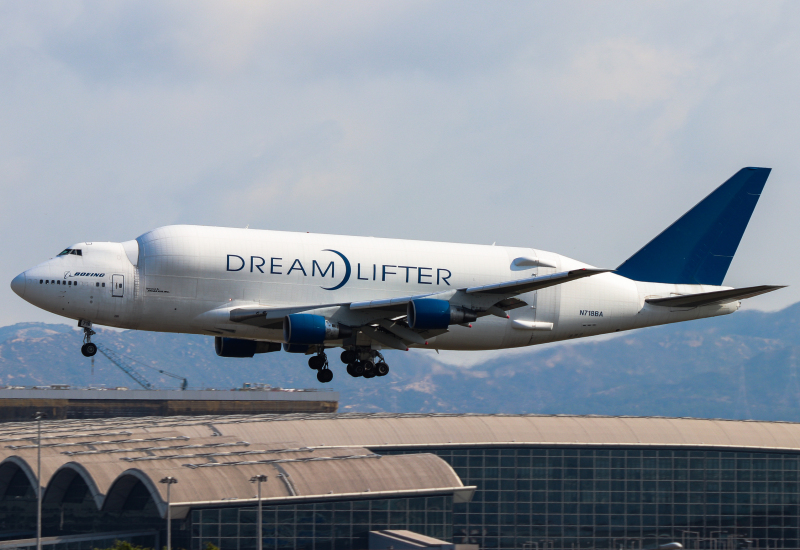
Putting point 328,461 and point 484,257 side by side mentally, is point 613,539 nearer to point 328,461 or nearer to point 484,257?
point 328,461

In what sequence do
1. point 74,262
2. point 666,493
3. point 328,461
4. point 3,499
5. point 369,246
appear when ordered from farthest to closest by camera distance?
point 666,493 → point 3,499 → point 328,461 → point 369,246 → point 74,262

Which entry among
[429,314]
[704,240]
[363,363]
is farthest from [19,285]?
[704,240]

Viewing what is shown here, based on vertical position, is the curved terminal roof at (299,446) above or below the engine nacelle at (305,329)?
below

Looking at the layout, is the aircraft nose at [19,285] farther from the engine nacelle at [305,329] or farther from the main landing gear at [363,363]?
the main landing gear at [363,363]

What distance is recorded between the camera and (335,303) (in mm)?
52312

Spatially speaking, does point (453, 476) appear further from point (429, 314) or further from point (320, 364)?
point (429, 314)

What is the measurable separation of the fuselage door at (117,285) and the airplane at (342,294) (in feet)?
0.16

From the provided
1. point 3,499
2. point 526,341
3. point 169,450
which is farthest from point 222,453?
point 526,341

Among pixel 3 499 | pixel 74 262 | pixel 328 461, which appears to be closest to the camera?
pixel 74 262

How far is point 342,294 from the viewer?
5316 cm

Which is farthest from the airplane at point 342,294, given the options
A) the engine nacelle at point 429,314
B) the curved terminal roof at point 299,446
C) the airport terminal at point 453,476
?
the airport terminal at point 453,476

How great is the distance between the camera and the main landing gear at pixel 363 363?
54031mm

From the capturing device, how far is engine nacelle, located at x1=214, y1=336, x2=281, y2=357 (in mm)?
56000

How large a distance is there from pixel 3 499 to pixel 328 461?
29608 mm
